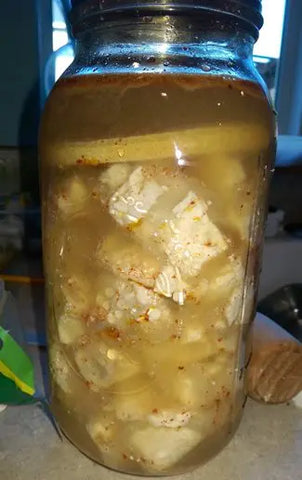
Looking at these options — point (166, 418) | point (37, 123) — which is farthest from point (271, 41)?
point (166, 418)

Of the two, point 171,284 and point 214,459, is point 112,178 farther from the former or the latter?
point 214,459

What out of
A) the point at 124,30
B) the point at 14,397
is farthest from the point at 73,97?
the point at 14,397

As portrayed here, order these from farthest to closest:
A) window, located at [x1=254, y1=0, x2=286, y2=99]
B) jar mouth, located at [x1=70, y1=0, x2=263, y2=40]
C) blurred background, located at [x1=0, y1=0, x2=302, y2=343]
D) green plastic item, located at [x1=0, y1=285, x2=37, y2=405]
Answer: window, located at [x1=254, y1=0, x2=286, y2=99], blurred background, located at [x1=0, y1=0, x2=302, y2=343], green plastic item, located at [x1=0, y1=285, x2=37, y2=405], jar mouth, located at [x1=70, y1=0, x2=263, y2=40]

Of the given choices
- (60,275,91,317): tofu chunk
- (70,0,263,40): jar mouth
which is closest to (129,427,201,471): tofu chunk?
(60,275,91,317): tofu chunk

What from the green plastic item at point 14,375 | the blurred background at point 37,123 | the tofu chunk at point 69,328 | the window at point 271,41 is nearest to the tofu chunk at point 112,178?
the tofu chunk at point 69,328

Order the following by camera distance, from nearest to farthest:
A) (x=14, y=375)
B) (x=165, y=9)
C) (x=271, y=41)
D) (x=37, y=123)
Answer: (x=165, y=9) < (x=14, y=375) < (x=37, y=123) < (x=271, y=41)

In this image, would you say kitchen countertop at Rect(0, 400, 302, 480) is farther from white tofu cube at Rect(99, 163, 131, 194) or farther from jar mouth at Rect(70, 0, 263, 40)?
jar mouth at Rect(70, 0, 263, 40)

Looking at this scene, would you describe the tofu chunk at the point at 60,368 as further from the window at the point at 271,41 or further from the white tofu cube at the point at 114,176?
the window at the point at 271,41
